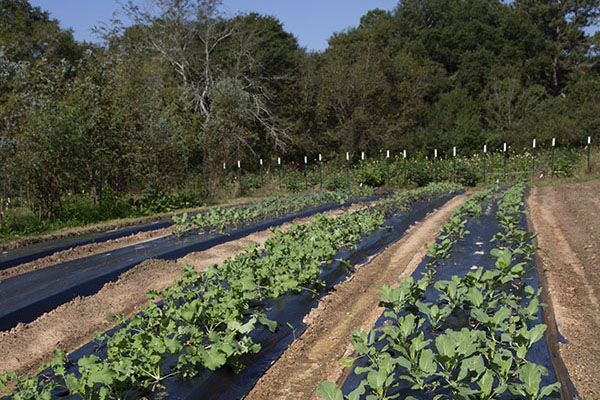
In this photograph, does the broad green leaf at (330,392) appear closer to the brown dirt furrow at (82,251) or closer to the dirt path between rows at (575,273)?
the dirt path between rows at (575,273)

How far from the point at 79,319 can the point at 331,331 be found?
94.4 inches

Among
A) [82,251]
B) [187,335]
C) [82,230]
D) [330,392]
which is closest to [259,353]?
[187,335]

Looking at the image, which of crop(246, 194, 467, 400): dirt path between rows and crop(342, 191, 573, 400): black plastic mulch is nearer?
crop(342, 191, 573, 400): black plastic mulch

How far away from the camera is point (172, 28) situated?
2031cm

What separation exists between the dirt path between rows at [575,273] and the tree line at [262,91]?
8.91 meters

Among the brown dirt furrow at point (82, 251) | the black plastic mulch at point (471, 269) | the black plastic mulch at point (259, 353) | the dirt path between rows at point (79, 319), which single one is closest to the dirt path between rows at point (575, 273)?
the black plastic mulch at point (471, 269)

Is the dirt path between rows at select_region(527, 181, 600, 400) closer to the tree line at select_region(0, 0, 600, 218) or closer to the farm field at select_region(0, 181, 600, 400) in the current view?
the farm field at select_region(0, 181, 600, 400)

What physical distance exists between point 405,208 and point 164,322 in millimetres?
7393

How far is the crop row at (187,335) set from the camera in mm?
2482

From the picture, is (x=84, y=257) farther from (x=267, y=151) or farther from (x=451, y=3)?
(x=451, y=3)

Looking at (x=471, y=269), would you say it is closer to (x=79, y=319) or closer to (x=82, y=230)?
(x=79, y=319)

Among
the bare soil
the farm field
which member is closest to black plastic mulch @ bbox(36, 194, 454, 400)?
the farm field

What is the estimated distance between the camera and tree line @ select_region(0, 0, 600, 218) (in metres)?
10.7

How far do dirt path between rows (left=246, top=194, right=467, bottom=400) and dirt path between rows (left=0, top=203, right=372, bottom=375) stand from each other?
1858mm
